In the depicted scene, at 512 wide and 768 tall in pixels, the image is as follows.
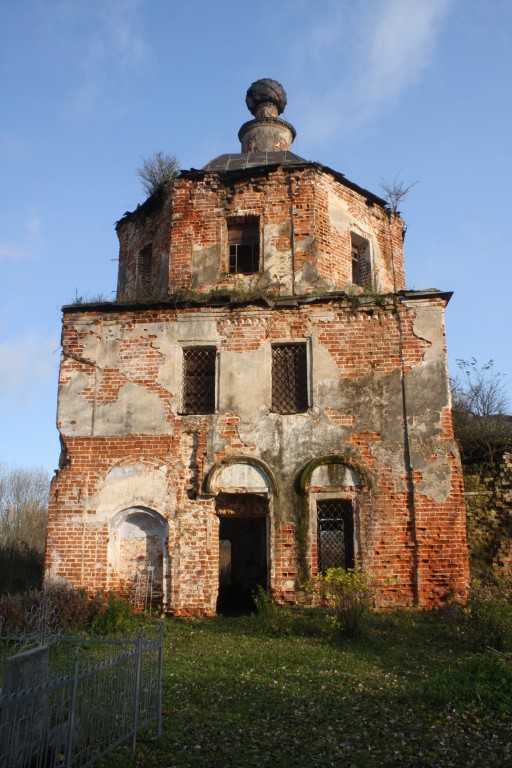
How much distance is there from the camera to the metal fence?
466cm

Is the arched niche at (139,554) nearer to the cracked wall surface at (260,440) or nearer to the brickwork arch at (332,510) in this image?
the cracked wall surface at (260,440)

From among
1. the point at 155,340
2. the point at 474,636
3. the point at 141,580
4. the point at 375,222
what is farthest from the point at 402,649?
the point at 375,222

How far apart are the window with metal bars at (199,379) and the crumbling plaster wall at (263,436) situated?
0.75 ft

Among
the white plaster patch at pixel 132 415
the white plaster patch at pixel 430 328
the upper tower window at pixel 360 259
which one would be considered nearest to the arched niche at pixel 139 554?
the white plaster patch at pixel 132 415

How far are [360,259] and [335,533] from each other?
22.2 ft

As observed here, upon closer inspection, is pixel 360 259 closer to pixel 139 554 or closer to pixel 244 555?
pixel 139 554

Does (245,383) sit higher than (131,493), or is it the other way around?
(245,383)

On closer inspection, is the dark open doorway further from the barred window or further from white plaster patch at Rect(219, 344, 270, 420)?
the barred window

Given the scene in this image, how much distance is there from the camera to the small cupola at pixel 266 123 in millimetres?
17562

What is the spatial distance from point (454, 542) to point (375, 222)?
26.4 feet

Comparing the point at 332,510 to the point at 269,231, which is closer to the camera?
the point at 332,510

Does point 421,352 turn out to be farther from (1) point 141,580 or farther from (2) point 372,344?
(1) point 141,580

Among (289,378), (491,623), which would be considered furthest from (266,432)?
(491,623)

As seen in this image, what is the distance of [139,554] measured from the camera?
1231 centimetres
